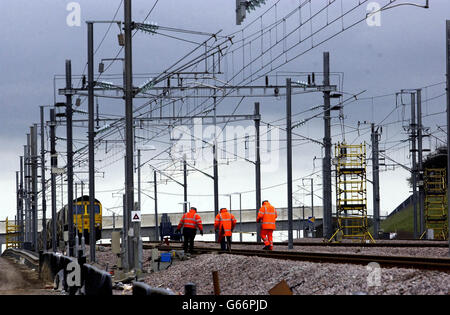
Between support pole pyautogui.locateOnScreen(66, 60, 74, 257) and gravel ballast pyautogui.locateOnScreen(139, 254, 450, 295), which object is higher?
support pole pyautogui.locateOnScreen(66, 60, 74, 257)

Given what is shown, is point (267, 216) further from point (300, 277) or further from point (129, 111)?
point (300, 277)

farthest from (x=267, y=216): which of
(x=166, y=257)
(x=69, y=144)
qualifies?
(x=69, y=144)

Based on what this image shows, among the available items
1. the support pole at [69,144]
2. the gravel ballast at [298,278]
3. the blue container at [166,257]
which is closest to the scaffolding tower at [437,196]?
the support pole at [69,144]

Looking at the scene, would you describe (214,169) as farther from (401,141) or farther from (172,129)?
(401,141)

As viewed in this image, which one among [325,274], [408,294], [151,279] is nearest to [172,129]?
[151,279]

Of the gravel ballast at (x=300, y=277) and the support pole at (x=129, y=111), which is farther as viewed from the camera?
the support pole at (x=129, y=111)

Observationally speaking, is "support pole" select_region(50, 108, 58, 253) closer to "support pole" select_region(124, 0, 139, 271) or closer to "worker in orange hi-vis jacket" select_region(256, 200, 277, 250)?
"support pole" select_region(124, 0, 139, 271)

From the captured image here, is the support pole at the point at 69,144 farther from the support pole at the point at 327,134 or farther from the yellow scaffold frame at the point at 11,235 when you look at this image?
the yellow scaffold frame at the point at 11,235

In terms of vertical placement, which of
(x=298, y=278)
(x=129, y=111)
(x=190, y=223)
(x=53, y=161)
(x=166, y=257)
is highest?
(x=129, y=111)

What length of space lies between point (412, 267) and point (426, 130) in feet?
149

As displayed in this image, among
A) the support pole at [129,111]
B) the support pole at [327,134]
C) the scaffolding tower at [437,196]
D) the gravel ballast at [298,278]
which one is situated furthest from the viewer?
the scaffolding tower at [437,196]

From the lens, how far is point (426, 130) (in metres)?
61.8

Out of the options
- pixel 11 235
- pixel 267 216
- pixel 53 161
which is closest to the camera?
pixel 267 216

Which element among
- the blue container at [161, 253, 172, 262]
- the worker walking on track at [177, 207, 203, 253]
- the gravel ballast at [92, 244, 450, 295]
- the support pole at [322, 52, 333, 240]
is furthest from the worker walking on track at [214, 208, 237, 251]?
the support pole at [322, 52, 333, 240]
